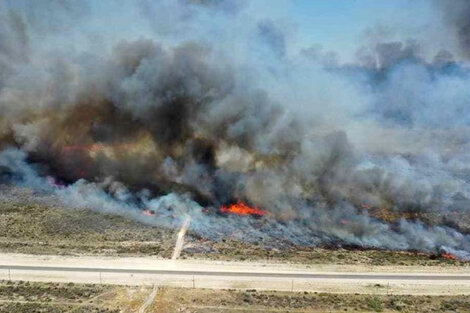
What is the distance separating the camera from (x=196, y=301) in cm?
4128

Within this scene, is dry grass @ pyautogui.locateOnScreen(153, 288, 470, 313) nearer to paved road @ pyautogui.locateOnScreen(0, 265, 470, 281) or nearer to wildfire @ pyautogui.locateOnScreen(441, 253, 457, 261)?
paved road @ pyautogui.locateOnScreen(0, 265, 470, 281)

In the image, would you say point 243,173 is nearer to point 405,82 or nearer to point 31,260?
point 31,260

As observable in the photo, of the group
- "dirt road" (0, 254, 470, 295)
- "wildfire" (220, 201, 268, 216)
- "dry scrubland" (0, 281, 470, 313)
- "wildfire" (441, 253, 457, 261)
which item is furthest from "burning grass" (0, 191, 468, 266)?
"wildfire" (220, 201, 268, 216)

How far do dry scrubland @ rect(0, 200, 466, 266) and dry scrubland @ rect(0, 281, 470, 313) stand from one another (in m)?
7.14

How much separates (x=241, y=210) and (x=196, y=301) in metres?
24.5

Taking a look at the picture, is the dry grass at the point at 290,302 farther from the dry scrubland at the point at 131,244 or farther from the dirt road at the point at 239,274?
the dry scrubland at the point at 131,244

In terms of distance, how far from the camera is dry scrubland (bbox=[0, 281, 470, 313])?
40.3m

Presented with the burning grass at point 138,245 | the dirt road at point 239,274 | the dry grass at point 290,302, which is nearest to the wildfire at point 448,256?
the burning grass at point 138,245

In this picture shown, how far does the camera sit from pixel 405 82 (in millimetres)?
119812

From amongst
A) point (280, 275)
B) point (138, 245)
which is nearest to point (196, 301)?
point (280, 275)

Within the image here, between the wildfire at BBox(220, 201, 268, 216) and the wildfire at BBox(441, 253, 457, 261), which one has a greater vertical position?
the wildfire at BBox(220, 201, 268, 216)

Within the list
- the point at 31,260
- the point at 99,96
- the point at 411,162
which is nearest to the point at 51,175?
the point at 99,96

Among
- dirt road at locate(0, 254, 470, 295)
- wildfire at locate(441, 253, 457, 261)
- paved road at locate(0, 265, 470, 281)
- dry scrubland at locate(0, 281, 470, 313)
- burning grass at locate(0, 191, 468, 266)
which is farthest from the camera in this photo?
wildfire at locate(441, 253, 457, 261)

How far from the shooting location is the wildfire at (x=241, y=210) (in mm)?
63750
